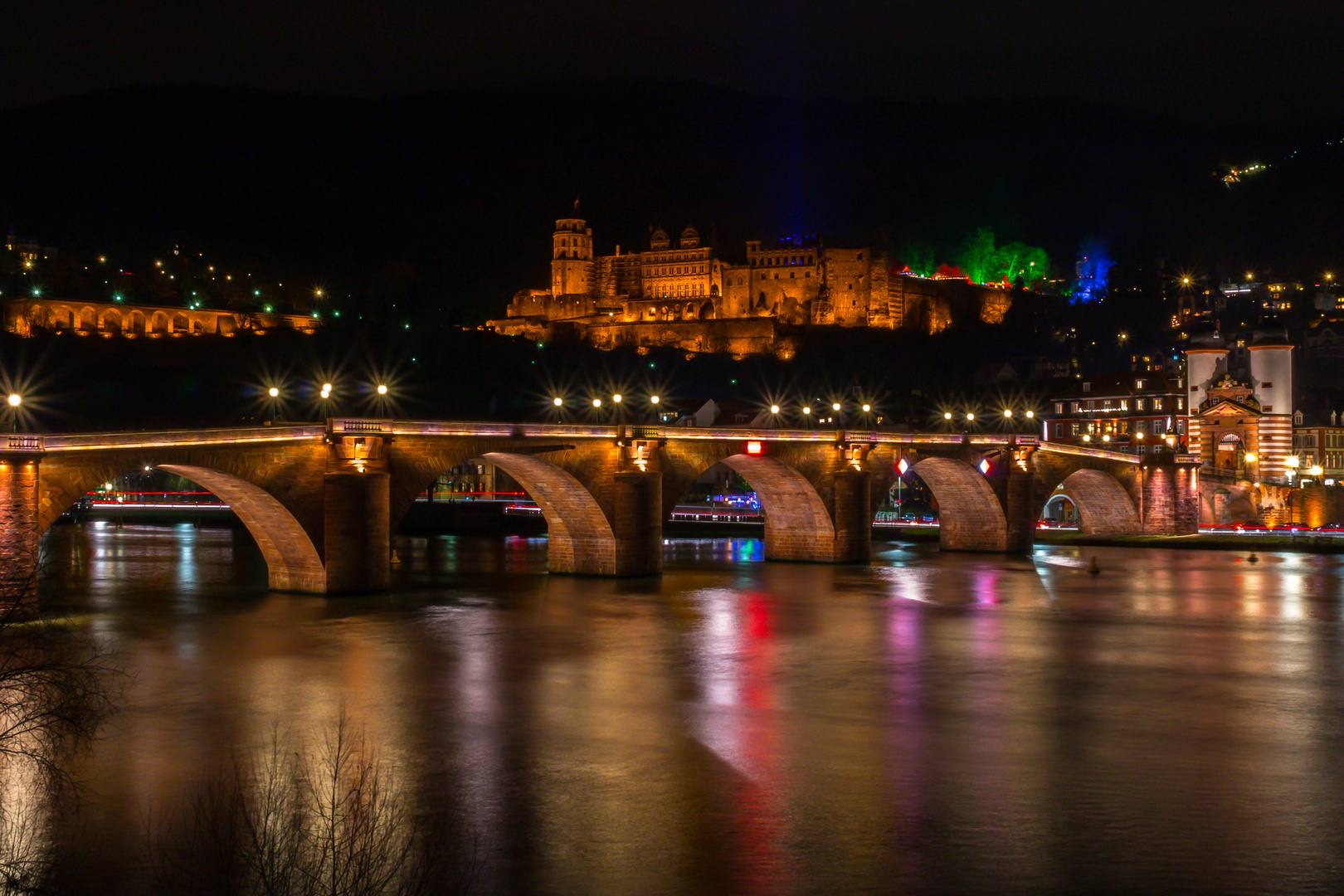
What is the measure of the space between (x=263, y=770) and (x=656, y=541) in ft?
99.0

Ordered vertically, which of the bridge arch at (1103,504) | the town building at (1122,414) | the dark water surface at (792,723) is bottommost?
the dark water surface at (792,723)

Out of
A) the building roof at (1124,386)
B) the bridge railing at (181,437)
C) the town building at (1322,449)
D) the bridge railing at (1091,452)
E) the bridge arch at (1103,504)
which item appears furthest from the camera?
the town building at (1322,449)

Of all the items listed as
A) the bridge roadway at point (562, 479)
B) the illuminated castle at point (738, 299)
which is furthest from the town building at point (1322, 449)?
the illuminated castle at point (738, 299)

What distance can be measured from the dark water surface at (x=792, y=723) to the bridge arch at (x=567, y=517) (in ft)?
4.09

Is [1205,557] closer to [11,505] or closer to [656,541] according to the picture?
[656,541]

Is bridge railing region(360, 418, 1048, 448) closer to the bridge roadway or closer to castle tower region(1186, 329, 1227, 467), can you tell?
the bridge roadway

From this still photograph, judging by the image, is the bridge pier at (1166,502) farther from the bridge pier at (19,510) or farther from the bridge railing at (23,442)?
the bridge pier at (19,510)

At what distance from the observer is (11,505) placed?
3153 centimetres

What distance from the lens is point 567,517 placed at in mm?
50312

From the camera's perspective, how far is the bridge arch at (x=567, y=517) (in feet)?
154

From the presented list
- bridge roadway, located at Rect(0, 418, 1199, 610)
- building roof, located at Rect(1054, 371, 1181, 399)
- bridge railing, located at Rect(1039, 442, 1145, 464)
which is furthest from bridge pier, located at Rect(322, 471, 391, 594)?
building roof, located at Rect(1054, 371, 1181, 399)

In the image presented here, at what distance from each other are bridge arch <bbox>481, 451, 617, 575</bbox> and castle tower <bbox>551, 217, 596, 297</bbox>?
429 ft

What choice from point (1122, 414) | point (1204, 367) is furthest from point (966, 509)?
point (1122, 414)

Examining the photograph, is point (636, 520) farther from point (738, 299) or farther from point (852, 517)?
point (738, 299)
